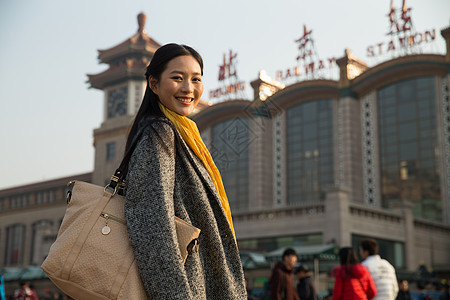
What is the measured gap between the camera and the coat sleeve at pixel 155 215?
175 centimetres

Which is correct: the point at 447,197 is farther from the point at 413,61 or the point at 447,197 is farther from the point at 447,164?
the point at 413,61

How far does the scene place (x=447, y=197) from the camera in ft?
113

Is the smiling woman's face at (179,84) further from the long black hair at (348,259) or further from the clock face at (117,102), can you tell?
the clock face at (117,102)

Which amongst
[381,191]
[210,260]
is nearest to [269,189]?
[381,191]

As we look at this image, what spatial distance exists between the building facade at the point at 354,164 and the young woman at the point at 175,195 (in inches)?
1012

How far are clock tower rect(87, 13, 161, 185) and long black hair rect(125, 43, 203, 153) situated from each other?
4789cm

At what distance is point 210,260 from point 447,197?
3530 cm

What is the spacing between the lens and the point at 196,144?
2.19 metres

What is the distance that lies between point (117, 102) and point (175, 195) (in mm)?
51344

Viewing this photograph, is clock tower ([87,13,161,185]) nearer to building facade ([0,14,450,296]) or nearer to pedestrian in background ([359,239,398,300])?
building facade ([0,14,450,296])

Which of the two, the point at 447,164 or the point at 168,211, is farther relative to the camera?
the point at 447,164

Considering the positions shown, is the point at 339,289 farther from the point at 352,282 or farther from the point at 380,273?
the point at 380,273

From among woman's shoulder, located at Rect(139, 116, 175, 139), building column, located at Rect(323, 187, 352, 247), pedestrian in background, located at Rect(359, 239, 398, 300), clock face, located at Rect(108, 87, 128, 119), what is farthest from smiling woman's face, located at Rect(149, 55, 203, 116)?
clock face, located at Rect(108, 87, 128, 119)

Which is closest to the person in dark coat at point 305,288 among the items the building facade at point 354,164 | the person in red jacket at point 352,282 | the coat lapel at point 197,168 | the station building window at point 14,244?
the person in red jacket at point 352,282
